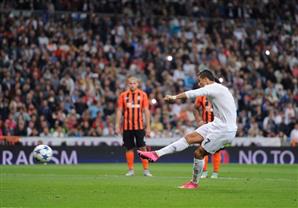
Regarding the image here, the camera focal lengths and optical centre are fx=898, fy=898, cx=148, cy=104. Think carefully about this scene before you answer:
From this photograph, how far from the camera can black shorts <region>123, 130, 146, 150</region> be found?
75.5ft

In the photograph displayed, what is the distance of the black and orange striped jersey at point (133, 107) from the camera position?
75.8 feet

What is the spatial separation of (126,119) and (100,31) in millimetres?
15687

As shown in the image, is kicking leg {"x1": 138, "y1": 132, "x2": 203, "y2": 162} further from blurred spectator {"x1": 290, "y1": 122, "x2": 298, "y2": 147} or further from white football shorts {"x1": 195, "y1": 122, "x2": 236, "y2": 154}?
blurred spectator {"x1": 290, "y1": 122, "x2": 298, "y2": 147}

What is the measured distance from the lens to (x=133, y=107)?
76.1 feet

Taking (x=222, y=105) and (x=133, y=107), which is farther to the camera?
(x=133, y=107)

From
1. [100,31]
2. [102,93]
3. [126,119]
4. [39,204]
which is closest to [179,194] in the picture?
[39,204]

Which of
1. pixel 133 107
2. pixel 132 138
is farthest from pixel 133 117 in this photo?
pixel 132 138

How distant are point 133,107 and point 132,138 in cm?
80

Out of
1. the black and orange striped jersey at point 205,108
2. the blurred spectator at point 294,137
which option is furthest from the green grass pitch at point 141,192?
the blurred spectator at point 294,137

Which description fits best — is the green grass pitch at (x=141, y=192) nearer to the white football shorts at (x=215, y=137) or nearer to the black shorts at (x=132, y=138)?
the white football shorts at (x=215, y=137)

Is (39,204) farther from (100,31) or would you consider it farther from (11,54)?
(100,31)

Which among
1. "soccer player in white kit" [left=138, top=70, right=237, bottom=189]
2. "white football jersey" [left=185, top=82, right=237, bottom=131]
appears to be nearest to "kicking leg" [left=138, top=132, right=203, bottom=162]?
"soccer player in white kit" [left=138, top=70, right=237, bottom=189]

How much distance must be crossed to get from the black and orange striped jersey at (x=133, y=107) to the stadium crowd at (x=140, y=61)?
958 cm

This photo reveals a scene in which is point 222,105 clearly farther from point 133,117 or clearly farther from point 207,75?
point 133,117
